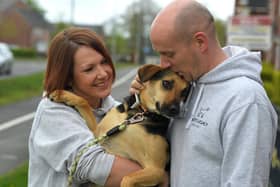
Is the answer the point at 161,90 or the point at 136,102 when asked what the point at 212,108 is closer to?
the point at 161,90

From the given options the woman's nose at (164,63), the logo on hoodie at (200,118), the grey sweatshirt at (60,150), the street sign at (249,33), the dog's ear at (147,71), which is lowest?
the street sign at (249,33)

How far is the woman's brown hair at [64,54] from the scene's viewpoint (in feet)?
11.2

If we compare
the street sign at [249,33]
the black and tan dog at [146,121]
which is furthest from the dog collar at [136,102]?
the street sign at [249,33]

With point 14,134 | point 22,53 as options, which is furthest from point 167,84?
point 22,53

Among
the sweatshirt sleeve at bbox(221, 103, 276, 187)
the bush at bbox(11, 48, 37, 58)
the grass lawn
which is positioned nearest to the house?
the bush at bbox(11, 48, 37, 58)

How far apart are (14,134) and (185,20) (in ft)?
40.3

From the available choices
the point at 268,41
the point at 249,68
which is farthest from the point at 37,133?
the point at 268,41

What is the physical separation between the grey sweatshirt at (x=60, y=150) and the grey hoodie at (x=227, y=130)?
0.40 m

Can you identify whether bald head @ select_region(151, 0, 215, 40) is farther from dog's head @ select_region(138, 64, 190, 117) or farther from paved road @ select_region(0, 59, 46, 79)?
paved road @ select_region(0, 59, 46, 79)

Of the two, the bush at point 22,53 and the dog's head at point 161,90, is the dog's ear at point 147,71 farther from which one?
the bush at point 22,53

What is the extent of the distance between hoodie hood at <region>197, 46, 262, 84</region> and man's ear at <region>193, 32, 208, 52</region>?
0.12m

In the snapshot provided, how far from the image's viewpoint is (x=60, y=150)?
318 cm

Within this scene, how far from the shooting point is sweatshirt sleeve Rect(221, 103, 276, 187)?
8.41 feet

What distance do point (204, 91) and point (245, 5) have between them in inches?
521
